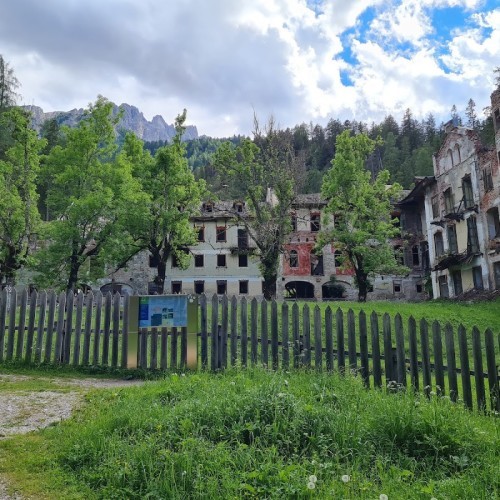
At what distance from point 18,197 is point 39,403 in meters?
17.7

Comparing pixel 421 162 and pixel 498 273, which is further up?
pixel 421 162

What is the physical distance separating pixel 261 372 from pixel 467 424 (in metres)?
3.46

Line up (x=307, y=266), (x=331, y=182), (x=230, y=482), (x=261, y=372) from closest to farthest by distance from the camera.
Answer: (x=230, y=482) < (x=261, y=372) < (x=331, y=182) < (x=307, y=266)

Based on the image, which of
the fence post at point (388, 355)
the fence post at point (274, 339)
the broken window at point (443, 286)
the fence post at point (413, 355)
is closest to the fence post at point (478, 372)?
the fence post at point (413, 355)

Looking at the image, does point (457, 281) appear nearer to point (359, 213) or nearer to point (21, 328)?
point (359, 213)

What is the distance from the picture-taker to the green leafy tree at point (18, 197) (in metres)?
20.5

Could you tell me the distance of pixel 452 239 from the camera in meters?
33.6

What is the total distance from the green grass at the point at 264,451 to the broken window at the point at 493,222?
2731 cm

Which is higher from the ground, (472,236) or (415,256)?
(415,256)

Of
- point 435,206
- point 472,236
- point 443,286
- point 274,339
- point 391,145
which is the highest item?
point 391,145

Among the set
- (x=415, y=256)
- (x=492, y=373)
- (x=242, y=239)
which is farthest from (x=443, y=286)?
(x=492, y=373)

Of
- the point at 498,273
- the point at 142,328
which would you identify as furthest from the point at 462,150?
the point at 142,328

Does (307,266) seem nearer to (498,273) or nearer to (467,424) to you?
(498,273)

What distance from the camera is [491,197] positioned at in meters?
28.4
